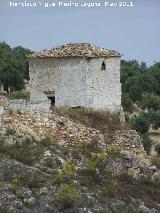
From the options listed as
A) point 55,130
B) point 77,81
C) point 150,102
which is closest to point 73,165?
point 55,130

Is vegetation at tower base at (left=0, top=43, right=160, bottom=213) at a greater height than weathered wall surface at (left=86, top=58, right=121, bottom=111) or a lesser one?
lesser

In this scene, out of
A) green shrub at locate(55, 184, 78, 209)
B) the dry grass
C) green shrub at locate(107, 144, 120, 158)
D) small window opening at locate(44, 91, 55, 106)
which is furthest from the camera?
small window opening at locate(44, 91, 55, 106)

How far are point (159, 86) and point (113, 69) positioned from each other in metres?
46.1

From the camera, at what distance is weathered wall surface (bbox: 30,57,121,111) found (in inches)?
1016

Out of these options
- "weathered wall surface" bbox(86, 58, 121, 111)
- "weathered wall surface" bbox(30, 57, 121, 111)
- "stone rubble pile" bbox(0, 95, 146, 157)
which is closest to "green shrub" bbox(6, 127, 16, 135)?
"stone rubble pile" bbox(0, 95, 146, 157)

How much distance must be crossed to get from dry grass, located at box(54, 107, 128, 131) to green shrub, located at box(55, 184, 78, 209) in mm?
4781

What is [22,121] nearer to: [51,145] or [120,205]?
[51,145]

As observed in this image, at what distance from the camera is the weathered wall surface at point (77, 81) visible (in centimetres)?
2580

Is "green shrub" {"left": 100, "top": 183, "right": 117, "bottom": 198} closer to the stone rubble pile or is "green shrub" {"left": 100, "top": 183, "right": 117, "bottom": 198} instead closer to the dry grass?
the stone rubble pile

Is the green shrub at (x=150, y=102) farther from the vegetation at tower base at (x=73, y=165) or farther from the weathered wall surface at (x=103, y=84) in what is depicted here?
the vegetation at tower base at (x=73, y=165)

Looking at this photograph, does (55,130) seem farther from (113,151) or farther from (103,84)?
(103,84)

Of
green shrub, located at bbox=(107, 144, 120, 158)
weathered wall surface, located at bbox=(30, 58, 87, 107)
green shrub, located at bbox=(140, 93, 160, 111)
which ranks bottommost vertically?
green shrub, located at bbox=(140, 93, 160, 111)

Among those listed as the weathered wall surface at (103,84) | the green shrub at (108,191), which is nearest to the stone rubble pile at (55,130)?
the weathered wall surface at (103,84)

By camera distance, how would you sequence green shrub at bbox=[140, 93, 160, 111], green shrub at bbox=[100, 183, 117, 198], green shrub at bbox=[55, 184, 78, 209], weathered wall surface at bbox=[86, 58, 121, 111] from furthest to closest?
green shrub at bbox=[140, 93, 160, 111]
weathered wall surface at bbox=[86, 58, 121, 111]
green shrub at bbox=[100, 183, 117, 198]
green shrub at bbox=[55, 184, 78, 209]
